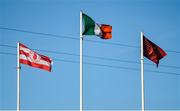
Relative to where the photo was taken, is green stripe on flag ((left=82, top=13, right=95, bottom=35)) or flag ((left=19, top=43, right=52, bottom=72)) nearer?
green stripe on flag ((left=82, top=13, right=95, bottom=35))

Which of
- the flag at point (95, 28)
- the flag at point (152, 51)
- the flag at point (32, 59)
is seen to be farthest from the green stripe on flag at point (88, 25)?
the flag at point (152, 51)

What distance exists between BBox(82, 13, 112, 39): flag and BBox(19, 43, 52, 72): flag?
3.55m

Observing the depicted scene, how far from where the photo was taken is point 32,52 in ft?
152

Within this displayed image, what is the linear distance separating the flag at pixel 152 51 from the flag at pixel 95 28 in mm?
3501

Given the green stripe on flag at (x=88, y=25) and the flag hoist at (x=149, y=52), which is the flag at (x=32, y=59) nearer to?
the green stripe on flag at (x=88, y=25)

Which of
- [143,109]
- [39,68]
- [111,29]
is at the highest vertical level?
[111,29]

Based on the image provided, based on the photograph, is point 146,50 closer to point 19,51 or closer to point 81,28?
point 81,28

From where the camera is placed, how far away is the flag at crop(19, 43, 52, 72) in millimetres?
46469

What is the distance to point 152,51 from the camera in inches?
1913

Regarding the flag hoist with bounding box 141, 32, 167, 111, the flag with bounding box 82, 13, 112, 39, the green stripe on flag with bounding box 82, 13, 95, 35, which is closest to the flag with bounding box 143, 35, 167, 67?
the flag hoist with bounding box 141, 32, 167, 111

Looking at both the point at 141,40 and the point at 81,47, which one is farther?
the point at 141,40

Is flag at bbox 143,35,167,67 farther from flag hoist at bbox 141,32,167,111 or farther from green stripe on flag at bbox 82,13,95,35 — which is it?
green stripe on flag at bbox 82,13,95,35

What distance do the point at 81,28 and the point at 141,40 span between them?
526 cm

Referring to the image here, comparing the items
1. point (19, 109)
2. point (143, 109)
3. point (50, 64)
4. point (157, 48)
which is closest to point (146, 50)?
point (157, 48)
